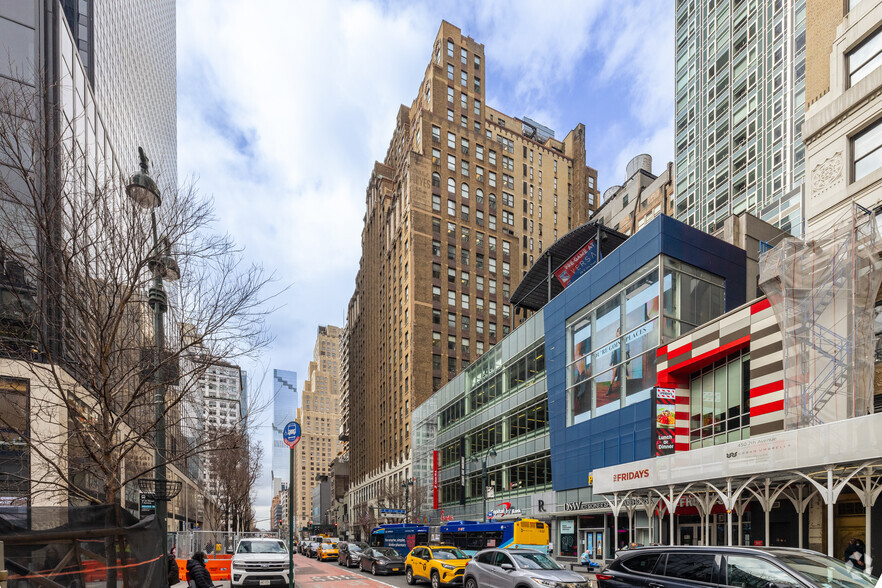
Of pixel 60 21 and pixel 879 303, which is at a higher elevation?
pixel 60 21

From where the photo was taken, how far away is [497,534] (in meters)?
29.2

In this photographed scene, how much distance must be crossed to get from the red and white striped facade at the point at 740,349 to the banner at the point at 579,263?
33.5ft

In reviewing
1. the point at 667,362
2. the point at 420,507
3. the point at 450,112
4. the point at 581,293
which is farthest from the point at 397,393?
the point at 667,362

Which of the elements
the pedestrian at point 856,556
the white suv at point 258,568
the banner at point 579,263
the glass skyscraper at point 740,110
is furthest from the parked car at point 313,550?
the glass skyscraper at point 740,110

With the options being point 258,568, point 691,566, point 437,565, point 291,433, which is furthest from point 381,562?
point 691,566

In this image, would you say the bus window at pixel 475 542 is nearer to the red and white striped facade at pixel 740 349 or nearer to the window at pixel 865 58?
the red and white striped facade at pixel 740 349

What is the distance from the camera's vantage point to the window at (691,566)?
7.95 meters

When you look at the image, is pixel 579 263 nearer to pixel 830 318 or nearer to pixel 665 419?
pixel 665 419

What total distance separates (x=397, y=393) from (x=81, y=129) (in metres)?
58.0

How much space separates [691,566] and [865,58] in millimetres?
18245

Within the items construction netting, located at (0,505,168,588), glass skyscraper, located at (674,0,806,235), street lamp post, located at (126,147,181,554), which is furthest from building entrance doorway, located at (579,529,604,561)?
glass skyscraper, located at (674,0,806,235)

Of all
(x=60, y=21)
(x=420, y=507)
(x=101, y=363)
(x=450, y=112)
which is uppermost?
(x=450, y=112)

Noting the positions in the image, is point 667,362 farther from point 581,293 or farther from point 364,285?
point 364,285

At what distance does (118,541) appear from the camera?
8352 millimetres
